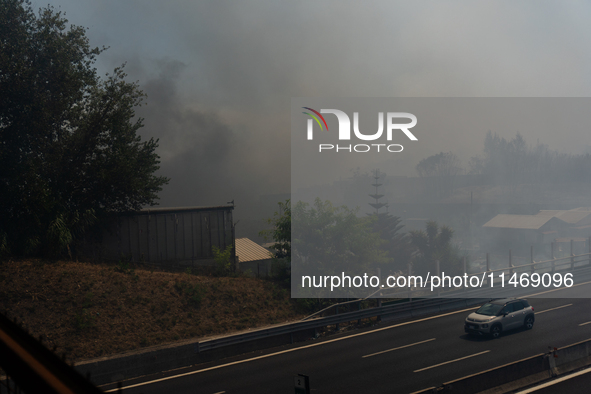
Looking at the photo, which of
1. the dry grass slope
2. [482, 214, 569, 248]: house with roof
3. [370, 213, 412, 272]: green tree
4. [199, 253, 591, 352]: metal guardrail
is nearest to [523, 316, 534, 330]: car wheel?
[199, 253, 591, 352]: metal guardrail

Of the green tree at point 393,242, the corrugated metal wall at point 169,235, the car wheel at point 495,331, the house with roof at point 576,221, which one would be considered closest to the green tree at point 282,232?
the corrugated metal wall at point 169,235

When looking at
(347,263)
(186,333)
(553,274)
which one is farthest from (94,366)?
(553,274)

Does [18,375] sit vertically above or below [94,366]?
above

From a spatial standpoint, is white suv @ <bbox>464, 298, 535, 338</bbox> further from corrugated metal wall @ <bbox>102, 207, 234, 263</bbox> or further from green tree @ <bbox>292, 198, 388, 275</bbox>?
corrugated metal wall @ <bbox>102, 207, 234, 263</bbox>

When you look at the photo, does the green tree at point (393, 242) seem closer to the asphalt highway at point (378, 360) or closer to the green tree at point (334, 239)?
the green tree at point (334, 239)

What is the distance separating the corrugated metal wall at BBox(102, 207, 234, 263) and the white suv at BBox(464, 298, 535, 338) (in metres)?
16.2

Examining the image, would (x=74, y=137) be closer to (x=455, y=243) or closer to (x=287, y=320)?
(x=287, y=320)

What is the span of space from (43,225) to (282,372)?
592 inches

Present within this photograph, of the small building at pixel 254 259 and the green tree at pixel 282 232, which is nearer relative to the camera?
the green tree at pixel 282 232

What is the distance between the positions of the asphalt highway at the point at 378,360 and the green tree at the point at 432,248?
121 feet

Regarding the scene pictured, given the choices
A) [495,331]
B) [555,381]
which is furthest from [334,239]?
[555,381]

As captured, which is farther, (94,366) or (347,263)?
(347,263)

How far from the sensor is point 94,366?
1404 centimetres

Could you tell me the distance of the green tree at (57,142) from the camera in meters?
21.0
